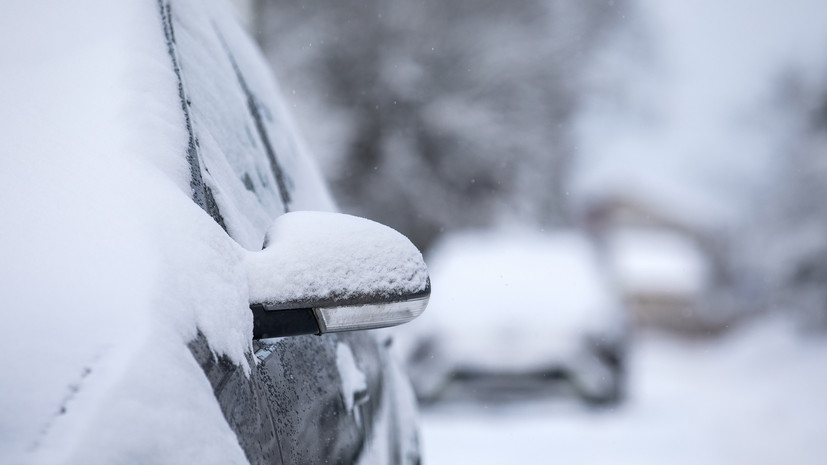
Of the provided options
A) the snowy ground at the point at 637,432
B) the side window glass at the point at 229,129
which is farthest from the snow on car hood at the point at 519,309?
the side window glass at the point at 229,129

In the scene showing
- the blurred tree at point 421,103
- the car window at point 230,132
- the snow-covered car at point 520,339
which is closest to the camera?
the car window at point 230,132

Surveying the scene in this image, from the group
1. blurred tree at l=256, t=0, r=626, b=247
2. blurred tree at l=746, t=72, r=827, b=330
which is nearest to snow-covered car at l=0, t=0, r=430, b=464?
blurred tree at l=256, t=0, r=626, b=247

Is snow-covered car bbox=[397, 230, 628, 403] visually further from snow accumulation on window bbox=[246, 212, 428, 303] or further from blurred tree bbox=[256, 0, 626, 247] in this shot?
blurred tree bbox=[256, 0, 626, 247]

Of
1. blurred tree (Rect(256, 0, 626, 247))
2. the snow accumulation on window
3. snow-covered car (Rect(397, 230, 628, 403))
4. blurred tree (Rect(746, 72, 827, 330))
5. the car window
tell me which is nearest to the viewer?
the snow accumulation on window

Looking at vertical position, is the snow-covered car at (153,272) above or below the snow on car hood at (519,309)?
below

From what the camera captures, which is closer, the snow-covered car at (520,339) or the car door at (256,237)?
the car door at (256,237)

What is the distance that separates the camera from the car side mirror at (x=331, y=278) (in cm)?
109

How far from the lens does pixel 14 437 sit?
76 centimetres

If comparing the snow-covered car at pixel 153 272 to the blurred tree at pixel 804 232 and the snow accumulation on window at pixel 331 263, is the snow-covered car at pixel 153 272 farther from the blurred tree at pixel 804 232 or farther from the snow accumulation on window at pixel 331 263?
the blurred tree at pixel 804 232

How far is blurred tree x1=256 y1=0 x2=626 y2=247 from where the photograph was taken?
1730 cm

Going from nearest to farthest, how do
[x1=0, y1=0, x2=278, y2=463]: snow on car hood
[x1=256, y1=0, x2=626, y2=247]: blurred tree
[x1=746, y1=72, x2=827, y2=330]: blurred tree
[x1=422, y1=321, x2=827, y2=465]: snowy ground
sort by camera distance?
[x1=0, y1=0, x2=278, y2=463]: snow on car hood
[x1=422, y1=321, x2=827, y2=465]: snowy ground
[x1=746, y1=72, x2=827, y2=330]: blurred tree
[x1=256, y1=0, x2=626, y2=247]: blurred tree

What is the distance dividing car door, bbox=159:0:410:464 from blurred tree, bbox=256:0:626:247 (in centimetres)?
1476

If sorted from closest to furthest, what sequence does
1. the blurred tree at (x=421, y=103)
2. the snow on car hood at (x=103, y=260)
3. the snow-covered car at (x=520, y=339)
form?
the snow on car hood at (x=103, y=260) < the snow-covered car at (x=520, y=339) < the blurred tree at (x=421, y=103)

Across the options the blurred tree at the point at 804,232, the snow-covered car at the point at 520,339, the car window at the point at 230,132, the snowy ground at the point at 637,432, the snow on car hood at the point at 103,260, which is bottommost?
the snow on car hood at the point at 103,260
